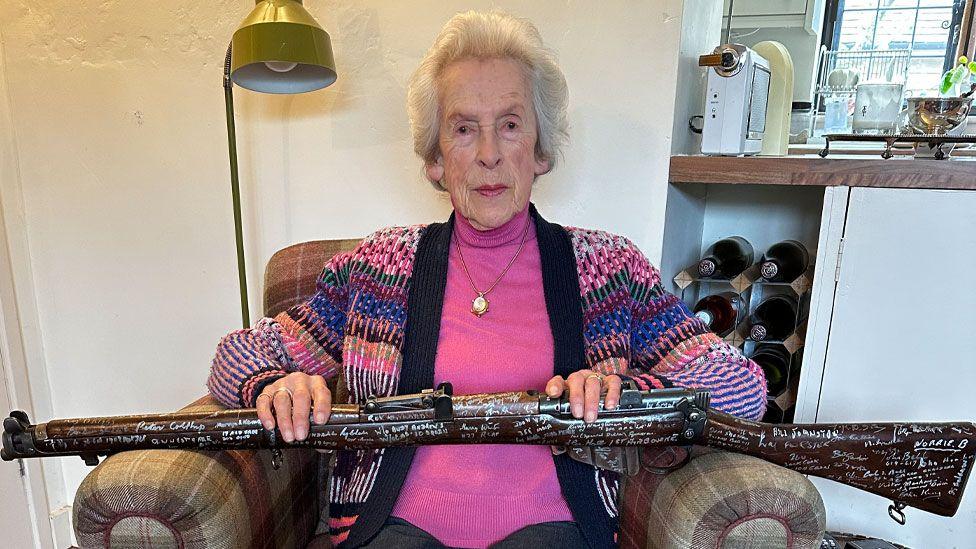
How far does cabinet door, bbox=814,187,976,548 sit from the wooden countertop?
24 mm

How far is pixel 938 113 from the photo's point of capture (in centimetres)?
133

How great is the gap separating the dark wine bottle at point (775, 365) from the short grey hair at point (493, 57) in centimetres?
81

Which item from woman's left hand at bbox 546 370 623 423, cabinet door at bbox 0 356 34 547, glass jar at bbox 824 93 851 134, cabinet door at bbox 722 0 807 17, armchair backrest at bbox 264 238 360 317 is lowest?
cabinet door at bbox 0 356 34 547

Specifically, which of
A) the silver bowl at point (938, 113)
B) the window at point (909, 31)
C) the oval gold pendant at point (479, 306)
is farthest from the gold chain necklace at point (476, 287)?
the window at point (909, 31)

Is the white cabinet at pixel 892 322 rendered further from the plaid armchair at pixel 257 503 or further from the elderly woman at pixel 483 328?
the plaid armchair at pixel 257 503

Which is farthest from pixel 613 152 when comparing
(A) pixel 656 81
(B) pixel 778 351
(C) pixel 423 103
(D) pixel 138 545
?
(D) pixel 138 545

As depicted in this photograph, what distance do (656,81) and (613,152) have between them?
0.18 m

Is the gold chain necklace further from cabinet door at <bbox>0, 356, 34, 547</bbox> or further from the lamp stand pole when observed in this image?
cabinet door at <bbox>0, 356, 34, 547</bbox>

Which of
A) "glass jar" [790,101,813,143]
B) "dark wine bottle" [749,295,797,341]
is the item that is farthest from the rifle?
"glass jar" [790,101,813,143]

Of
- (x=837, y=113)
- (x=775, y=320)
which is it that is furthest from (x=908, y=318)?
(x=837, y=113)

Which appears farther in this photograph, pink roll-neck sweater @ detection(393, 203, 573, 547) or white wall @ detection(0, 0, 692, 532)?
white wall @ detection(0, 0, 692, 532)

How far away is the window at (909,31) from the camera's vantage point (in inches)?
66.4

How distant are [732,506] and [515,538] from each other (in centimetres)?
32

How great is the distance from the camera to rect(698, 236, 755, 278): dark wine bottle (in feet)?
5.01
